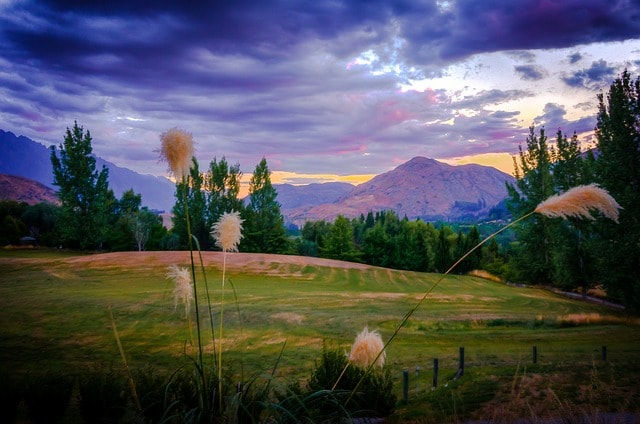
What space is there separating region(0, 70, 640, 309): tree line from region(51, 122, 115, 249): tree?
0.14 m

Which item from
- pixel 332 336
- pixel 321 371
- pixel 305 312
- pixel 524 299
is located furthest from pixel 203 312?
pixel 524 299

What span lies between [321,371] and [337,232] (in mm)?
70233

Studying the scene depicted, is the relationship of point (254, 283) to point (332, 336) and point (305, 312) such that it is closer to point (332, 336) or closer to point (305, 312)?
point (305, 312)

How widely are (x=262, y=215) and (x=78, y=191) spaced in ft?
91.5

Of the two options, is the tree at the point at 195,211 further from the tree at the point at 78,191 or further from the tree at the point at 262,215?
the tree at the point at 78,191

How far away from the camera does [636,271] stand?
31438 mm

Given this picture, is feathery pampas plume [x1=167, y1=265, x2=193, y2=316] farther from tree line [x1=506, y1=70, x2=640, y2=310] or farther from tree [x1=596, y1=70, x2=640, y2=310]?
tree [x1=596, y1=70, x2=640, y2=310]

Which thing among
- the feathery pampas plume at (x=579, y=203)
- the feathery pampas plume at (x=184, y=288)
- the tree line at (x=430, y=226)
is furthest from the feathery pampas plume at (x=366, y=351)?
the tree line at (x=430, y=226)

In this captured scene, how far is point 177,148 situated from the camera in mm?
4477

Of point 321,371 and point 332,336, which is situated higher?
point 321,371

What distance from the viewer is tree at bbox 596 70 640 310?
3072 centimetres

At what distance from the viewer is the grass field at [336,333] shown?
12.5 m

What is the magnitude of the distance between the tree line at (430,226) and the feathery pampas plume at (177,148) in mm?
14130

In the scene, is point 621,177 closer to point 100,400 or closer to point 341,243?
point 100,400
